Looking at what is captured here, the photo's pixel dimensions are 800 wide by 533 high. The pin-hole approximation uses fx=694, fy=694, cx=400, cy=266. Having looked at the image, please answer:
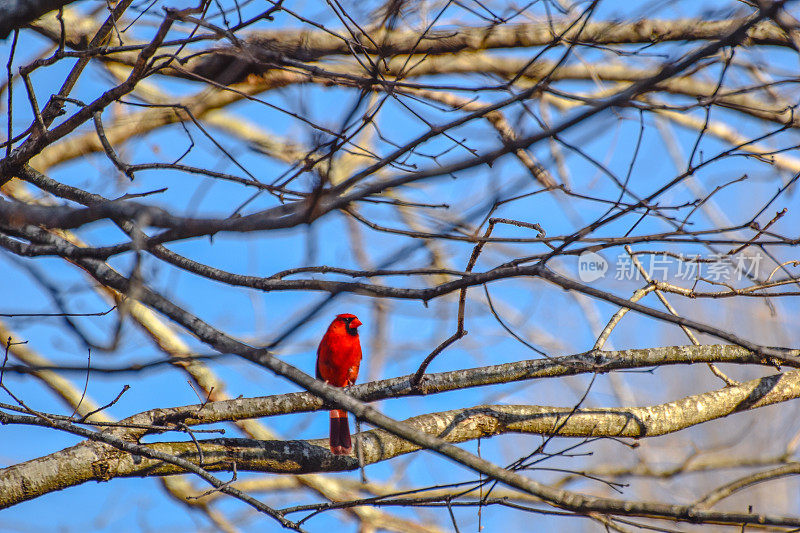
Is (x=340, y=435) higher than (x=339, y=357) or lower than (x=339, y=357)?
lower

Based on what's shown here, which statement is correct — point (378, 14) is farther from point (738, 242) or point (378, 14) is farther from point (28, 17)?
point (738, 242)

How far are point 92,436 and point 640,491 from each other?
322 inches

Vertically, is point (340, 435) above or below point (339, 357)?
below

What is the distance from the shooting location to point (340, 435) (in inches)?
143

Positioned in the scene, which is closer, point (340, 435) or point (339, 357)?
point (340, 435)

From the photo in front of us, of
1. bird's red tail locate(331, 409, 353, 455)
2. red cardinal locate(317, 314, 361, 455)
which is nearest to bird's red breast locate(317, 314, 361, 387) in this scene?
red cardinal locate(317, 314, 361, 455)

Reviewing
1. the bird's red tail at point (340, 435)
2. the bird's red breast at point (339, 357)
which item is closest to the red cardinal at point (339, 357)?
the bird's red breast at point (339, 357)

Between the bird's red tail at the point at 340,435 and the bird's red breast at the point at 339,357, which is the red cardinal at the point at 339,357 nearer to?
the bird's red breast at the point at 339,357

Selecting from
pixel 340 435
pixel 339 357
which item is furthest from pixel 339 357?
pixel 340 435

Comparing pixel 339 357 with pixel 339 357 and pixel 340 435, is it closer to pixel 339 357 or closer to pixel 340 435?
pixel 339 357

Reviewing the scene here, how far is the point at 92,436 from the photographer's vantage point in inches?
89.2

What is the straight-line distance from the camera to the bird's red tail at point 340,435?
321 centimetres

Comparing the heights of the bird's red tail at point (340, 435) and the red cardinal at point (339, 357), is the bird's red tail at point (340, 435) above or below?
below

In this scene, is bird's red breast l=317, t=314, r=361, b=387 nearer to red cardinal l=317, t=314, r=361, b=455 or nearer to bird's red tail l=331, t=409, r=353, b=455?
red cardinal l=317, t=314, r=361, b=455
